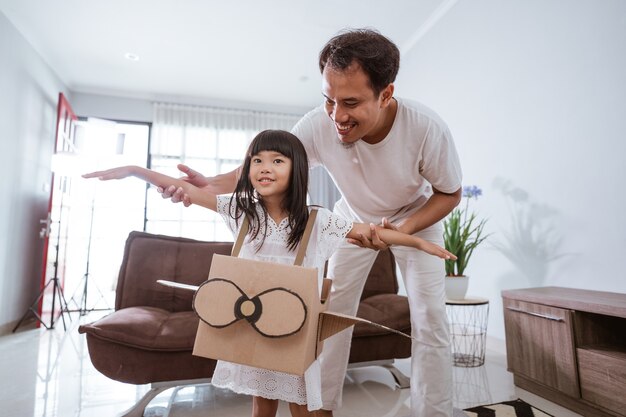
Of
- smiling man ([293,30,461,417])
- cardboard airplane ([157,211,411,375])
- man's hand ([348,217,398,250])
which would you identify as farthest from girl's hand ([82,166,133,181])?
man's hand ([348,217,398,250])

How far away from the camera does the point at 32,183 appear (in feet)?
12.6

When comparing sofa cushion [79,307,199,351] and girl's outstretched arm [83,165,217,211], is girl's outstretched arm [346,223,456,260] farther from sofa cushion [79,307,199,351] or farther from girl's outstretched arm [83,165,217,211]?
sofa cushion [79,307,199,351]

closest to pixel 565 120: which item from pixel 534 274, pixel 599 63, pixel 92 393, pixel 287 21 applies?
pixel 599 63

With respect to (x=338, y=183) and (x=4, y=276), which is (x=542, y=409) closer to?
(x=338, y=183)

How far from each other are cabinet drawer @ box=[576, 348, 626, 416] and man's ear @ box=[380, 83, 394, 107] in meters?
1.36

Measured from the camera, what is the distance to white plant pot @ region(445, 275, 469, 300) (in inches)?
89.4

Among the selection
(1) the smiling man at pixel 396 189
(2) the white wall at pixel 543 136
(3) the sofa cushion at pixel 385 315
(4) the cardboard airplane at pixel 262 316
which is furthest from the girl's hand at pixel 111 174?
(2) the white wall at pixel 543 136

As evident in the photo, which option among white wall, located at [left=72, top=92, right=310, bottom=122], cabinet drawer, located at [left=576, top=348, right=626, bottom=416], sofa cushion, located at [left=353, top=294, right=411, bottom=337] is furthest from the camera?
white wall, located at [left=72, top=92, right=310, bottom=122]

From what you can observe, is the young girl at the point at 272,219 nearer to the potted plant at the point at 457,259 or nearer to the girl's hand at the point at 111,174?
the girl's hand at the point at 111,174

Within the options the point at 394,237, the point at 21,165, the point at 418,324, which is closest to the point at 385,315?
the point at 418,324

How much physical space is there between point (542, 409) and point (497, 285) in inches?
42.7

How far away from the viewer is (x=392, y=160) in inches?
46.4

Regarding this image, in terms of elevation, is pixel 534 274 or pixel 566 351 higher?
pixel 534 274

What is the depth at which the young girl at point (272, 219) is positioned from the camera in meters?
0.99
